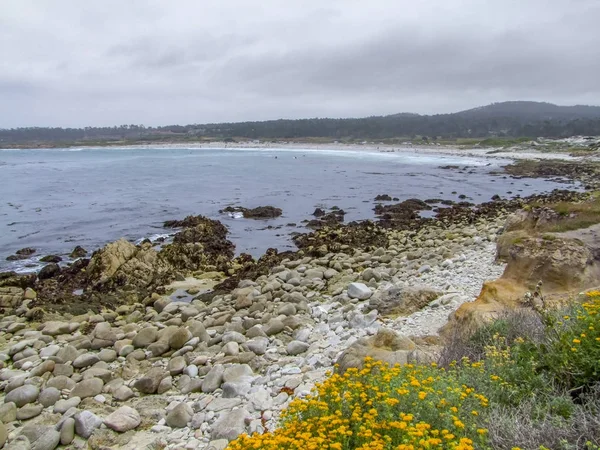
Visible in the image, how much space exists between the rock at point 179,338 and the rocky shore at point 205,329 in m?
0.02

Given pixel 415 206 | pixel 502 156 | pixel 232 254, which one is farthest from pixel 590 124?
pixel 232 254

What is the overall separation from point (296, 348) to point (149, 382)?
8.20 feet

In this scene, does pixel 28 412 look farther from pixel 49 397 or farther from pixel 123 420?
pixel 123 420

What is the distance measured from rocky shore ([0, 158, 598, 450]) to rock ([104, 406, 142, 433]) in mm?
15

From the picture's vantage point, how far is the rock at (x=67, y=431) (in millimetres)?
6250

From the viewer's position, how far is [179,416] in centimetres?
633

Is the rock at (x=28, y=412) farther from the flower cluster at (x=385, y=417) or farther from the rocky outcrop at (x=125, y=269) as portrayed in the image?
the rocky outcrop at (x=125, y=269)

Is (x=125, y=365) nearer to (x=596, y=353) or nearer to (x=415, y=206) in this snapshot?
(x=596, y=353)

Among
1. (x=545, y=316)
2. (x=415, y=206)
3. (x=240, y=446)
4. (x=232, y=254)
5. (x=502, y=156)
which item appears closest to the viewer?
(x=240, y=446)

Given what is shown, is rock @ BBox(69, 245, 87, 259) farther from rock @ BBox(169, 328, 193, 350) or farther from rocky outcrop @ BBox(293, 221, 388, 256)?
rock @ BBox(169, 328, 193, 350)

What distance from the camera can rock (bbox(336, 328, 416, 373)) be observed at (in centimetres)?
558

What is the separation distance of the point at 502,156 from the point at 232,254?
2607 inches

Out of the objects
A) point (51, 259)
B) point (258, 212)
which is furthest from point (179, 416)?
point (258, 212)

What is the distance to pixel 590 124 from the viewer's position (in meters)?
111
